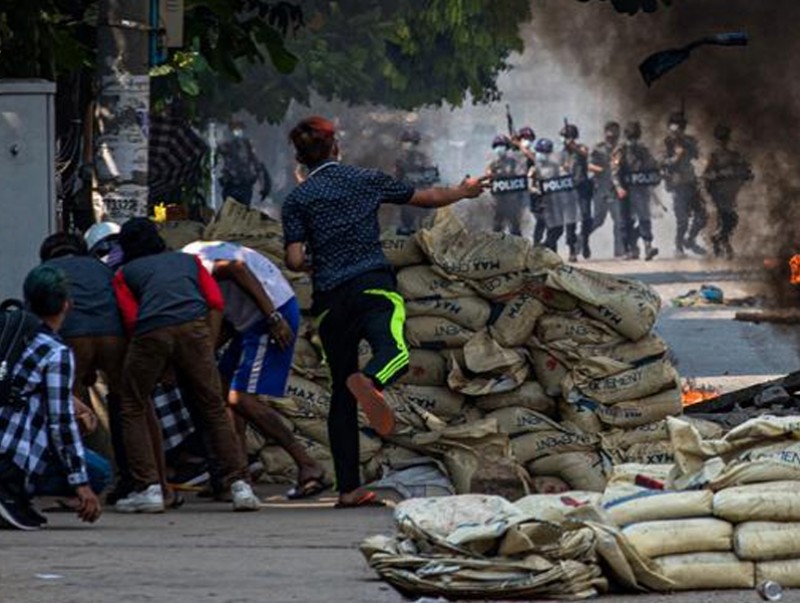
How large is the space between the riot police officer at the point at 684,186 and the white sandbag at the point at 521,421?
75.2 ft

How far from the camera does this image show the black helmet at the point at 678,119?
114 ft

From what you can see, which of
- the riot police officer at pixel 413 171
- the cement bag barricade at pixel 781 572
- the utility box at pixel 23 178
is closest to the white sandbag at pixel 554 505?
the cement bag barricade at pixel 781 572

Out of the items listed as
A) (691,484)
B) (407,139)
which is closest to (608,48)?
(407,139)

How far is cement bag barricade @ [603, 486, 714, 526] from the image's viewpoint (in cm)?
980

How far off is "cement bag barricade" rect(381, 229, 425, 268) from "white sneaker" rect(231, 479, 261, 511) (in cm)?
204

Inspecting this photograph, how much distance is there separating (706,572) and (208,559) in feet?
5.85

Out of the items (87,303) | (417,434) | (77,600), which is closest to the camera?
(77,600)

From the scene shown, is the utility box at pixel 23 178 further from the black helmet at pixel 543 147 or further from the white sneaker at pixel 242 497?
the black helmet at pixel 543 147

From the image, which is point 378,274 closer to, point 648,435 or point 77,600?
point 648,435

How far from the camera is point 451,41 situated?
4362 cm

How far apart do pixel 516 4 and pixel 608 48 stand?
7.50m

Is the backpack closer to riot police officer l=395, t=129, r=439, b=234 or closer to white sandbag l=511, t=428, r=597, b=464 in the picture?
white sandbag l=511, t=428, r=597, b=464

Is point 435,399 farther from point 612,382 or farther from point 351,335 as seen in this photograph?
point 351,335

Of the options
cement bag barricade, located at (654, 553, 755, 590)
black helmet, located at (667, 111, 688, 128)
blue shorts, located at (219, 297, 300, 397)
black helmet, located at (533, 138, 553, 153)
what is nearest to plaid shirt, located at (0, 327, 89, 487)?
blue shorts, located at (219, 297, 300, 397)
